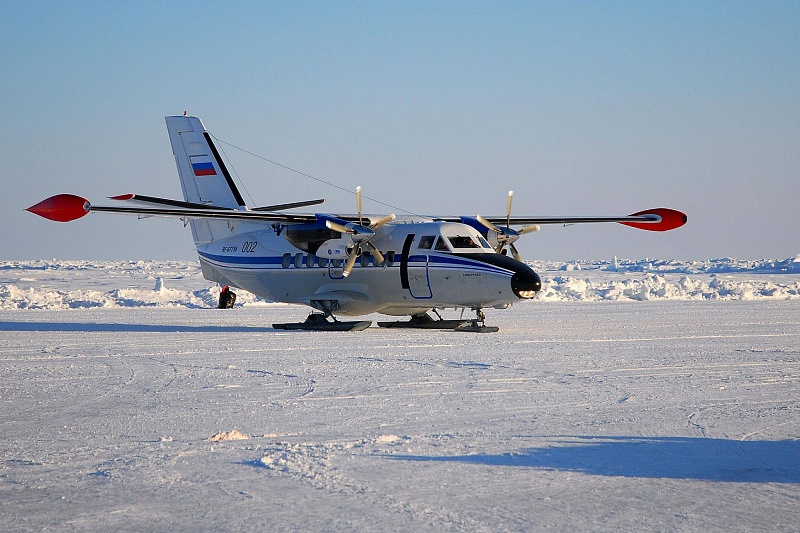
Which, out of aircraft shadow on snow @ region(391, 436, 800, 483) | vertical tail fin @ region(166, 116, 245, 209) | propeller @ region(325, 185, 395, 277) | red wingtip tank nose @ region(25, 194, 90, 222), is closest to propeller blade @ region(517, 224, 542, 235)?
propeller @ region(325, 185, 395, 277)

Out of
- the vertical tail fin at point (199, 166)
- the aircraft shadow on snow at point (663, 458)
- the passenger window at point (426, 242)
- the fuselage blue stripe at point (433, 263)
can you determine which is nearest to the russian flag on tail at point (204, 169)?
the vertical tail fin at point (199, 166)

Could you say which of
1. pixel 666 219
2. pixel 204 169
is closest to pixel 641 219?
pixel 666 219

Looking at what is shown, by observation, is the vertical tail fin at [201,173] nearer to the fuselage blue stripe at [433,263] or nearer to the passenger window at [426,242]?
the fuselage blue stripe at [433,263]

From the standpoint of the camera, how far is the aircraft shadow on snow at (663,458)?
6145mm

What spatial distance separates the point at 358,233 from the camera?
19.5 metres

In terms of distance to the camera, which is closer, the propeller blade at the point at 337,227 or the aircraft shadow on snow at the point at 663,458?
the aircraft shadow on snow at the point at 663,458

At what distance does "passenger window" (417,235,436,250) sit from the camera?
19297 millimetres

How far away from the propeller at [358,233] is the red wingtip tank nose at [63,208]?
5.21 meters

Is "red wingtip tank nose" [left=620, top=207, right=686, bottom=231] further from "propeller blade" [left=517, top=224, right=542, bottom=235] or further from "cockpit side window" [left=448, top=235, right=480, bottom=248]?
"cockpit side window" [left=448, top=235, right=480, bottom=248]

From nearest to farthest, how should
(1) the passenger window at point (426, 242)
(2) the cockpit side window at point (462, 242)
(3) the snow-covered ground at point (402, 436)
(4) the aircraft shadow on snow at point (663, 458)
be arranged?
(3) the snow-covered ground at point (402, 436)
(4) the aircraft shadow on snow at point (663, 458)
(2) the cockpit side window at point (462, 242)
(1) the passenger window at point (426, 242)

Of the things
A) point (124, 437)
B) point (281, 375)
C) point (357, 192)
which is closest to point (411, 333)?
point (357, 192)

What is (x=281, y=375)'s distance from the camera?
466 inches

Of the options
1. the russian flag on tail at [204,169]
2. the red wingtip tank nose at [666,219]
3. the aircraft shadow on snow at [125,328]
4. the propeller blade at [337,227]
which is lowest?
the aircraft shadow on snow at [125,328]

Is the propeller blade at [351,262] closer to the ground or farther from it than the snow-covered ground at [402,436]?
farther from it
